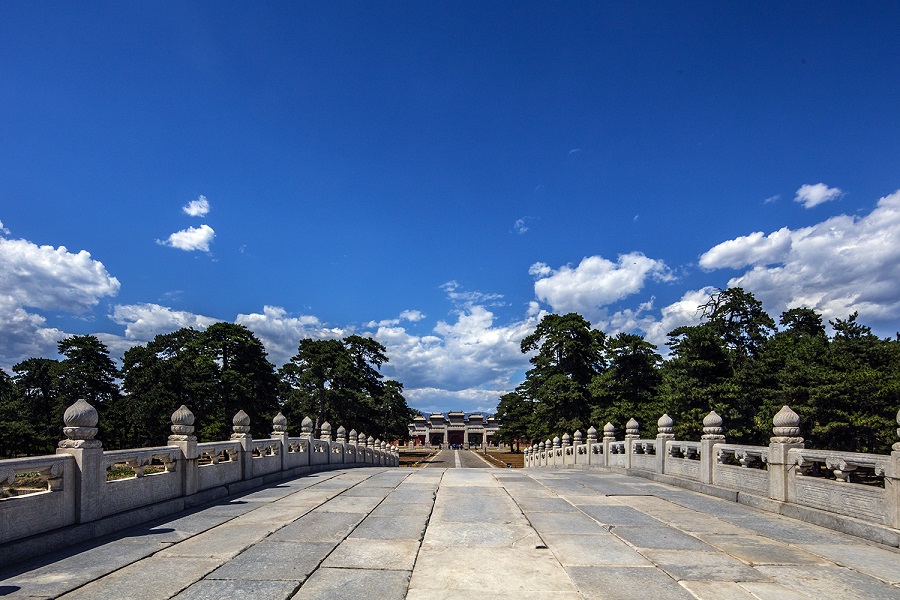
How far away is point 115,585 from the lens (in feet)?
14.1

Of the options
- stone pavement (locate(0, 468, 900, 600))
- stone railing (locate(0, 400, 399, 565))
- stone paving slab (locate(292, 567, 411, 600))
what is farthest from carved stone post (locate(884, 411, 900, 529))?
stone railing (locate(0, 400, 399, 565))

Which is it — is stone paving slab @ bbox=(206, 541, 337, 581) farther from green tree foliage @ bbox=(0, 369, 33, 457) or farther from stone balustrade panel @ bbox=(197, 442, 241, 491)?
green tree foliage @ bbox=(0, 369, 33, 457)

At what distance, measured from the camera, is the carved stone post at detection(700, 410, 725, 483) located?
10.1 meters

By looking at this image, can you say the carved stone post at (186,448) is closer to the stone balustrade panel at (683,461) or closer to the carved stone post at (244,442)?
the carved stone post at (244,442)

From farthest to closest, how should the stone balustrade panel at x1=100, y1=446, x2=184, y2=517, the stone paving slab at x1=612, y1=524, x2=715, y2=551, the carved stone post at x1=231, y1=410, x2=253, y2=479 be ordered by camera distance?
the carved stone post at x1=231, y1=410, x2=253, y2=479
the stone balustrade panel at x1=100, y1=446, x2=184, y2=517
the stone paving slab at x1=612, y1=524, x2=715, y2=551

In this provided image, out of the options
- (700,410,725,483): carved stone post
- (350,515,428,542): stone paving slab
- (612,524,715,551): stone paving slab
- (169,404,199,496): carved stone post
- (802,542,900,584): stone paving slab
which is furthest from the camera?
(700,410,725,483): carved stone post

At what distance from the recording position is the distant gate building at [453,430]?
87.0 meters

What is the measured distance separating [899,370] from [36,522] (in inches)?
858

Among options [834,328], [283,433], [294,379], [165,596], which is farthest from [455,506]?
[294,379]

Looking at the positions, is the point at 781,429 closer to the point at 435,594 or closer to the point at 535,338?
the point at 435,594

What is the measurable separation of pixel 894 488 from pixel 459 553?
5.00m

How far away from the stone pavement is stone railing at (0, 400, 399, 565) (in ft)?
0.81

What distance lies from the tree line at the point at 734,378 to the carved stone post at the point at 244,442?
16677 mm

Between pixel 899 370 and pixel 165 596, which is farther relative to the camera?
pixel 899 370
